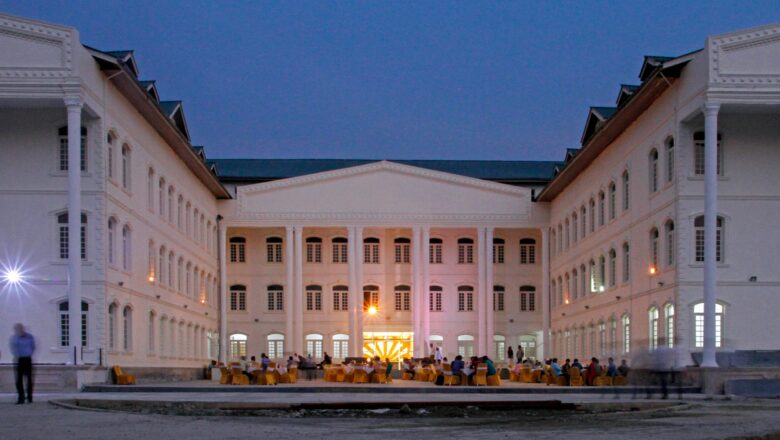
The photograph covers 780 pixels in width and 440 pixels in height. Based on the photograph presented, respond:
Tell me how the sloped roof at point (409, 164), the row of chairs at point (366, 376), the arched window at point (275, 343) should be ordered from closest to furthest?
the row of chairs at point (366, 376), the arched window at point (275, 343), the sloped roof at point (409, 164)

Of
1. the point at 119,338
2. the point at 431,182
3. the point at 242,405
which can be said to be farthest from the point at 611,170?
the point at 242,405

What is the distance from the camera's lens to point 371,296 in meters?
62.3

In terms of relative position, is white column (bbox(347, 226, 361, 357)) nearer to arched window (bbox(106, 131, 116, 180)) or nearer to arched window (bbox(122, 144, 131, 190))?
arched window (bbox(122, 144, 131, 190))

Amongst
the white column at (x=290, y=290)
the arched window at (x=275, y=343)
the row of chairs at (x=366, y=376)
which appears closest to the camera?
the row of chairs at (x=366, y=376)

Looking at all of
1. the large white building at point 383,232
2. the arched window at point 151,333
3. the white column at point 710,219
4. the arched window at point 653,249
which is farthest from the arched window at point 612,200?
the arched window at point 151,333

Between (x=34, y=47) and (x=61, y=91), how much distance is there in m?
1.56

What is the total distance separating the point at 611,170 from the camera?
44469mm

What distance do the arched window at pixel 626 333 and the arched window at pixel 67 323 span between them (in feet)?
63.1

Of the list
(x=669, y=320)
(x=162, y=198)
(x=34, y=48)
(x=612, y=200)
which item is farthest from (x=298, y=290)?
(x=34, y=48)

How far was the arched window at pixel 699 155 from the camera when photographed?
3459cm

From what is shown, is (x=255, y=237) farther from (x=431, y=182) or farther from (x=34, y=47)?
(x=34, y=47)

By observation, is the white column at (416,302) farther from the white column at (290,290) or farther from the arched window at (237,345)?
the arched window at (237,345)

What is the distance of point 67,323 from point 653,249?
19.3m

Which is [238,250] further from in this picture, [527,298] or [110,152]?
[110,152]
